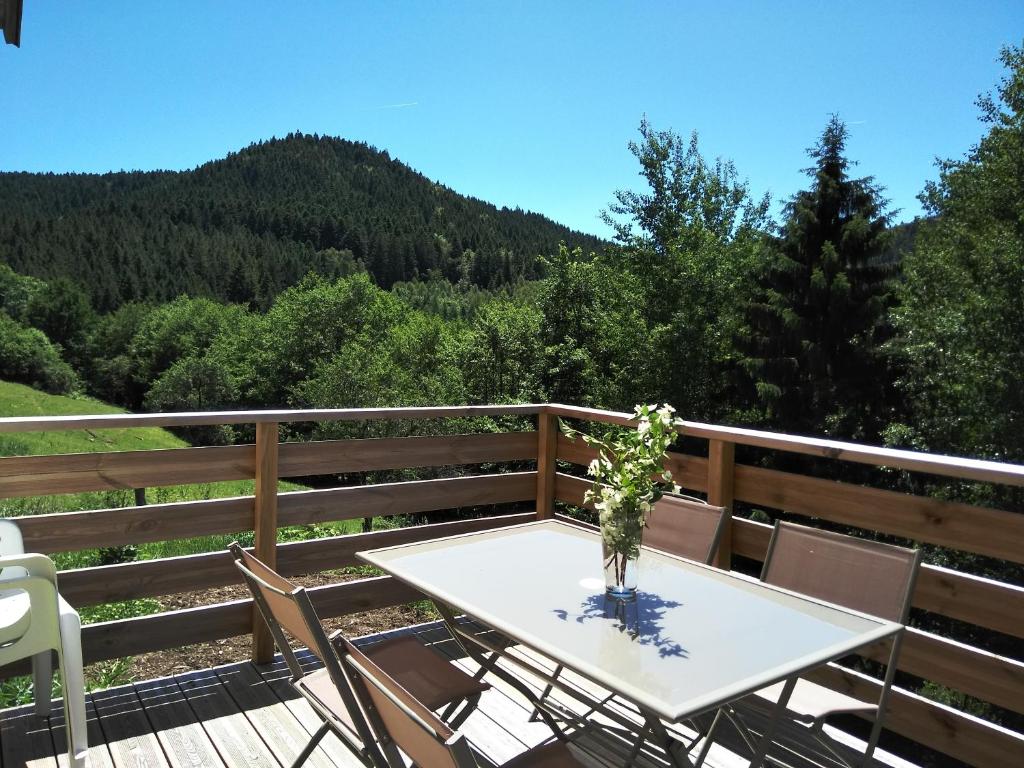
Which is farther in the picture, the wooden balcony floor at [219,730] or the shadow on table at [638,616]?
the wooden balcony floor at [219,730]

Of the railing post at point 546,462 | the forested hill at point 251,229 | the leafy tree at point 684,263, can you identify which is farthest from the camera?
the forested hill at point 251,229

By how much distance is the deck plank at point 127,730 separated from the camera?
2.56 metres

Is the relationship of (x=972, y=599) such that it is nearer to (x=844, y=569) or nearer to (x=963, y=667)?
(x=963, y=667)

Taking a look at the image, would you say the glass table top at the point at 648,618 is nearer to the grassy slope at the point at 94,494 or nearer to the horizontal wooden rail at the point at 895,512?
the horizontal wooden rail at the point at 895,512

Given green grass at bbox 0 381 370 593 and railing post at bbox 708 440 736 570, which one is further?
green grass at bbox 0 381 370 593

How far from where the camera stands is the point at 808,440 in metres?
2.77

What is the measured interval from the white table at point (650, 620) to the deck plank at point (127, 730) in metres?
1.14

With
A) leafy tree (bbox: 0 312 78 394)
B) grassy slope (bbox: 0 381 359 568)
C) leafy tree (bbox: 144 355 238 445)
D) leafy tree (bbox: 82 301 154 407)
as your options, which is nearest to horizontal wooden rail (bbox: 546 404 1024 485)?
grassy slope (bbox: 0 381 359 568)

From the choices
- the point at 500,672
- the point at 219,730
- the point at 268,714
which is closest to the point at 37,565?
the point at 219,730

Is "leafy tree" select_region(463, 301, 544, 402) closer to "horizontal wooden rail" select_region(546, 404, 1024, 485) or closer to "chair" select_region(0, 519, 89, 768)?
"horizontal wooden rail" select_region(546, 404, 1024, 485)

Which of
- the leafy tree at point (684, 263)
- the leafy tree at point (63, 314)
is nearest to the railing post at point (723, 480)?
the leafy tree at point (684, 263)

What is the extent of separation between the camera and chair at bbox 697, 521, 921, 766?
2045mm

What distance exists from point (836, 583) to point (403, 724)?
4.92 ft

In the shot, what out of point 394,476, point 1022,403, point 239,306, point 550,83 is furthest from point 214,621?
point 239,306
